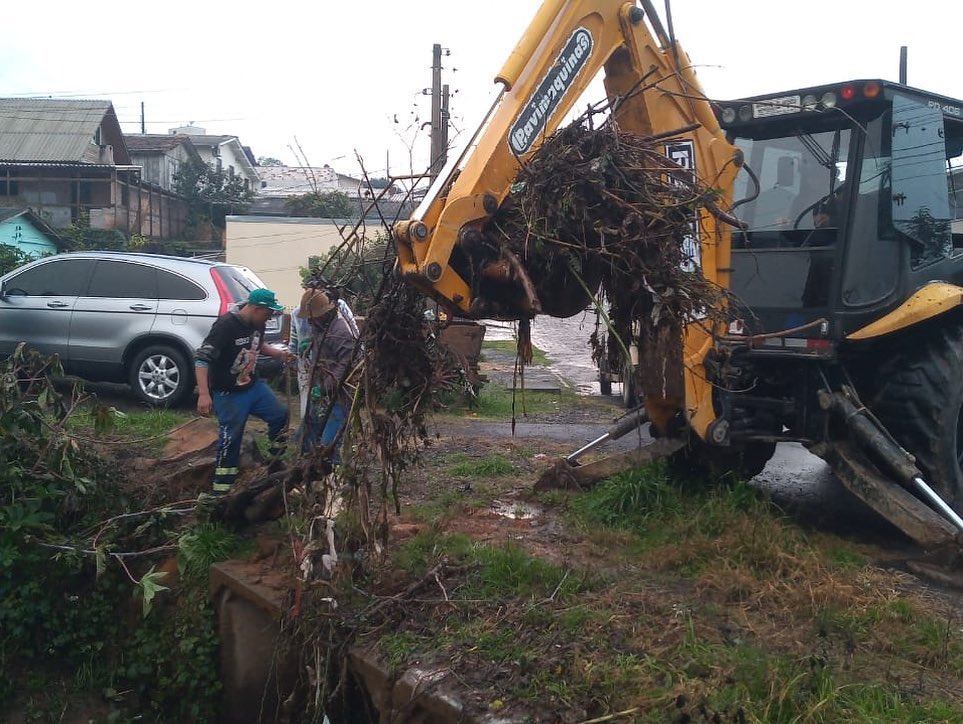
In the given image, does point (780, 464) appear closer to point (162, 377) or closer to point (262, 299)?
point (262, 299)

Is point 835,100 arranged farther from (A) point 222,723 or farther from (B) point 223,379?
(A) point 222,723

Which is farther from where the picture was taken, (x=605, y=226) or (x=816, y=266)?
(x=816, y=266)

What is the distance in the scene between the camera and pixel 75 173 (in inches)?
1225

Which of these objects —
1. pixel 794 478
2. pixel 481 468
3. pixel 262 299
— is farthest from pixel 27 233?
pixel 794 478

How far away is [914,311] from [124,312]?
808 centimetres

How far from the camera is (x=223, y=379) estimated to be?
636cm

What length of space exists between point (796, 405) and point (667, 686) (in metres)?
2.72

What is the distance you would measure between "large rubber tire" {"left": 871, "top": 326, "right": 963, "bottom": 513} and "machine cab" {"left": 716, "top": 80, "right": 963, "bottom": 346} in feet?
1.23

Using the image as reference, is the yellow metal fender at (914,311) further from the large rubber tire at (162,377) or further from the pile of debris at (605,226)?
the large rubber tire at (162,377)

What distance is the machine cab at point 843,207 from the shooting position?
18.5 feet

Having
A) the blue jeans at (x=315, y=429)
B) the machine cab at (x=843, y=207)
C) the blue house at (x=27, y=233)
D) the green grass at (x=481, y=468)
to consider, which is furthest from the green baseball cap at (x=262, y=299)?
the blue house at (x=27, y=233)

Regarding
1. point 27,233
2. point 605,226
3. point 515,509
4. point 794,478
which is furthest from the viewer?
point 27,233

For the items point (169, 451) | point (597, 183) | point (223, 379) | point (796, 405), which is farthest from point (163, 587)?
point (796, 405)

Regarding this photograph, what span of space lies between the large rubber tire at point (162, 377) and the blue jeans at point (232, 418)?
12.0 feet
